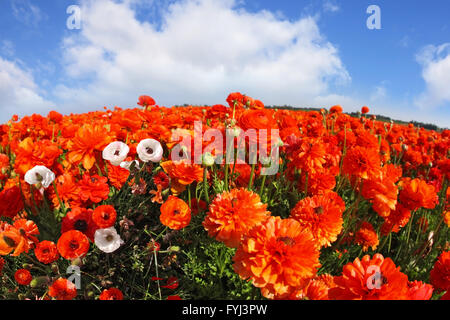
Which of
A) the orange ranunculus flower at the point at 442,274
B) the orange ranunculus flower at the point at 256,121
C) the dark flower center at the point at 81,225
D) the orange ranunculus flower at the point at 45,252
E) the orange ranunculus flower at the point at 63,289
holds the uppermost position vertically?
the orange ranunculus flower at the point at 256,121

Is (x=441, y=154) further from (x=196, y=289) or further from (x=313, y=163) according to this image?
(x=196, y=289)

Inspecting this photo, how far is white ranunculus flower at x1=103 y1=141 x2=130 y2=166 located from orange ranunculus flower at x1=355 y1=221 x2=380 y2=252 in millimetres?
1449

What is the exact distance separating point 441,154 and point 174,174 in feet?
10.9

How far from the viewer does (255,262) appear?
30.0 inches

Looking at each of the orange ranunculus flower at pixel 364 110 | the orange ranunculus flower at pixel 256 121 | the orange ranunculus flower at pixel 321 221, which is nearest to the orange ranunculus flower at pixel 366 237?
the orange ranunculus flower at pixel 321 221

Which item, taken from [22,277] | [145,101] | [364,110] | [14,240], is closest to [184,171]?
[14,240]

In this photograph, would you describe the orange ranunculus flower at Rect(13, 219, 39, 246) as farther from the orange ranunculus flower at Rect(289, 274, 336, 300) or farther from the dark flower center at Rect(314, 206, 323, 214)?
the dark flower center at Rect(314, 206, 323, 214)

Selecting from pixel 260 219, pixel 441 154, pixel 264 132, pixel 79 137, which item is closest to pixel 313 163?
pixel 264 132

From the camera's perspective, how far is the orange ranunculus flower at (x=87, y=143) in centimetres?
127

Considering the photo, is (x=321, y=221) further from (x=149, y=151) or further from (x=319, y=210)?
(x=149, y=151)

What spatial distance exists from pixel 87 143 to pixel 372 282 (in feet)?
4.34

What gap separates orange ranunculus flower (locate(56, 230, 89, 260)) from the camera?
101 cm

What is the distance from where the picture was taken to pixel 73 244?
3.42 feet

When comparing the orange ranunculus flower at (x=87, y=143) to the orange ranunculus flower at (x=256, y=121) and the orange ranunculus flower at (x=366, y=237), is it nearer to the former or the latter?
the orange ranunculus flower at (x=256, y=121)
